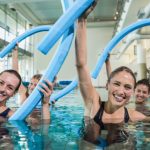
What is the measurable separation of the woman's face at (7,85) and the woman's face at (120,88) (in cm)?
95

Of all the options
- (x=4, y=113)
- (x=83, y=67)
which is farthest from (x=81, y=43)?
(x=4, y=113)

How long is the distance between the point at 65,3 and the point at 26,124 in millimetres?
1342

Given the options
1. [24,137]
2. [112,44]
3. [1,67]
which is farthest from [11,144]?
[1,67]

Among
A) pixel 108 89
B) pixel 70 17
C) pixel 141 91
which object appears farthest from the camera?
pixel 141 91

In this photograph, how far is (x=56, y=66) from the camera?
94.9 inches

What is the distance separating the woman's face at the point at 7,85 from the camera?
283 cm

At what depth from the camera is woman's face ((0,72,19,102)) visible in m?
2.83

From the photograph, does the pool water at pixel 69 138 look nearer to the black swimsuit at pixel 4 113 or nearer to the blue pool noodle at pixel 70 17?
the black swimsuit at pixel 4 113

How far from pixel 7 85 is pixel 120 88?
42.9 inches

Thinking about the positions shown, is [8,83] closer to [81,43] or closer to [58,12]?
[81,43]

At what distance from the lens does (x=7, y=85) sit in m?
2.84

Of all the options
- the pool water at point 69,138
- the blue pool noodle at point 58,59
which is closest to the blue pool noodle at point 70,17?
the blue pool noodle at point 58,59

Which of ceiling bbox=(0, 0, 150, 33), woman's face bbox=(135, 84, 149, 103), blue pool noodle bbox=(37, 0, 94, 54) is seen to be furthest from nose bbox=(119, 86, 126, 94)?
ceiling bbox=(0, 0, 150, 33)

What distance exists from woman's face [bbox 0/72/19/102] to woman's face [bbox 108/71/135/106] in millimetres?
946
